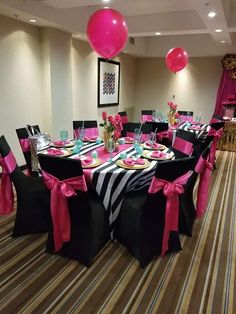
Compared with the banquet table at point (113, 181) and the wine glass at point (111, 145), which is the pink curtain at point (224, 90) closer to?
the wine glass at point (111, 145)

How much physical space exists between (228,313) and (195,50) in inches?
248

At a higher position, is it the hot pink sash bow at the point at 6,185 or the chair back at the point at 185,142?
the chair back at the point at 185,142

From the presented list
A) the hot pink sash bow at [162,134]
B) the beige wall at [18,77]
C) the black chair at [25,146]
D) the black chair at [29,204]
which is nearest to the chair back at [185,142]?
the hot pink sash bow at [162,134]

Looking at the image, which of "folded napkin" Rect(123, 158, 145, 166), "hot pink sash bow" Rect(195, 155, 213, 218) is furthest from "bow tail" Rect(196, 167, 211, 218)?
"folded napkin" Rect(123, 158, 145, 166)

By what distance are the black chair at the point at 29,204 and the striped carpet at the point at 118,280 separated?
116mm

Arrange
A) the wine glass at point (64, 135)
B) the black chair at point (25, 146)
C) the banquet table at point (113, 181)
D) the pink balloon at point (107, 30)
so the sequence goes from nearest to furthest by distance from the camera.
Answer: the banquet table at point (113, 181)
the pink balloon at point (107, 30)
the black chair at point (25, 146)
the wine glass at point (64, 135)

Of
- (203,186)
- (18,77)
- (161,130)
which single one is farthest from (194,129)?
(18,77)

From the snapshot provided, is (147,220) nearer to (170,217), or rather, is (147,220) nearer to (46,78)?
(170,217)

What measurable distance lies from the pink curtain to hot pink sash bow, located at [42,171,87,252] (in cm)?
574

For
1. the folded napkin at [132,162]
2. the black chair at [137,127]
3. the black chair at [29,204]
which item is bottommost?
the black chair at [29,204]

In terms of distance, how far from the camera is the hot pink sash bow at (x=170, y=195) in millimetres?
1840

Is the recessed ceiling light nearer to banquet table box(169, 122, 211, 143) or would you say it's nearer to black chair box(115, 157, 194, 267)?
banquet table box(169, 122, 211, 143)

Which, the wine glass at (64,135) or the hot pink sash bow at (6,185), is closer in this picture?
the hot pink sash bow at (6,185)

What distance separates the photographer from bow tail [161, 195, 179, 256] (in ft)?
6.42
